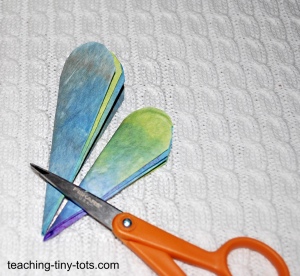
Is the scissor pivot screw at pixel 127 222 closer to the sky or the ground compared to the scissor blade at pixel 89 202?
closer to the sky

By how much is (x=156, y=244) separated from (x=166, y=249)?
0.4 inches

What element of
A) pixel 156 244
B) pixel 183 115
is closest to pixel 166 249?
pixel 156 244

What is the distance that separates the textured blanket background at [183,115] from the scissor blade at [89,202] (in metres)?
0.03

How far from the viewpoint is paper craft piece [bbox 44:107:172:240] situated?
50 centimetres

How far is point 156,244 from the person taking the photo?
1.54 ft

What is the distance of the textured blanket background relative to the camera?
0.51m

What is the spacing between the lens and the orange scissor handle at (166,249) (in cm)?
47

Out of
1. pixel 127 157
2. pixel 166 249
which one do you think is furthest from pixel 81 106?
pixel 166 249

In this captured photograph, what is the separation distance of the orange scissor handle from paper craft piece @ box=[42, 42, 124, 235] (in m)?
0.08

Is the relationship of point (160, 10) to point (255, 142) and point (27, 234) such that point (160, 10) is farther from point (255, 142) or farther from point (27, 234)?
point (27, 234)

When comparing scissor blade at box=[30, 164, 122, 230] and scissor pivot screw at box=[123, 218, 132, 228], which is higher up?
scissor pivot screw at box=[123, 218, 132, 228]

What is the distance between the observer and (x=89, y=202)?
1.60ft

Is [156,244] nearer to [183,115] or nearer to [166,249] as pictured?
[166,249]

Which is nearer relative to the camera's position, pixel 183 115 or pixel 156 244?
pixel 156 244
